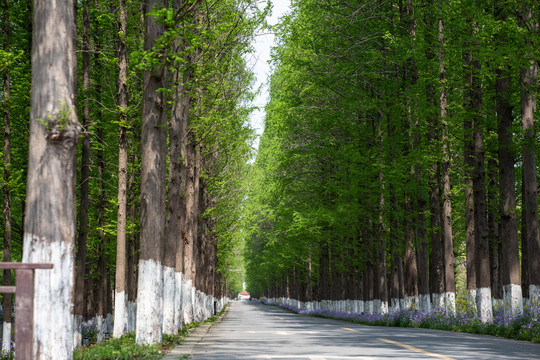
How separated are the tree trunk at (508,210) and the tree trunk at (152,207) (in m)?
10.5

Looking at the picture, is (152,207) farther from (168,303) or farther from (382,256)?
(382,256)

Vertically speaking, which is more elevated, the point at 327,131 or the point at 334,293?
the point at 327,131

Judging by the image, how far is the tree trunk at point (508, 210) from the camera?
19172 millimetres

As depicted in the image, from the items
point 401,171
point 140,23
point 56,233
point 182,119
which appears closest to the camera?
point 56,233

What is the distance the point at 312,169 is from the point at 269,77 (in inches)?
511

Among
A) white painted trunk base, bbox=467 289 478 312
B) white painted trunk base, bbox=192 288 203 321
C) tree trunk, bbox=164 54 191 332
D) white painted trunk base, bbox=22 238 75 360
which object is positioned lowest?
white painted trunk base, bbox=192 288 203 321

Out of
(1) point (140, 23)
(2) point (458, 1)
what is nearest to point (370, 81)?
(2) point (458, 1)

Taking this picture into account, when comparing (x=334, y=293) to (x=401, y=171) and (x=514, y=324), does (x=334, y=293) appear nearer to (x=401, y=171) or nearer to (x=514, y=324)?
(x=401, y=171)

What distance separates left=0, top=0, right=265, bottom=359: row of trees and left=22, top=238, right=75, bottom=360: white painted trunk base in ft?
0.04

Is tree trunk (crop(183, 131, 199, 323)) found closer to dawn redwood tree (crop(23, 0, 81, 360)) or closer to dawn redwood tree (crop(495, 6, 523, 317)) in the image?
dawn redwood tree (crop(495, 6, 523, 317))

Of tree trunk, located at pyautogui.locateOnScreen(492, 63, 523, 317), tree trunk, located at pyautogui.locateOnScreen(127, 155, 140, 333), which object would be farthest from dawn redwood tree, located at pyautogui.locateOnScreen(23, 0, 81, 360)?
tree trunk, located at pyautogui.locateOnScreen(127, 155, 140, 333)

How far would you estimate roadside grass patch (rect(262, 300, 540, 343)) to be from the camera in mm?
16344

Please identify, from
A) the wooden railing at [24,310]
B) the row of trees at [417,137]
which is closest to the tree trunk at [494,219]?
the row of trees at [417,137]

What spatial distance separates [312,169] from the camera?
40469 mm
